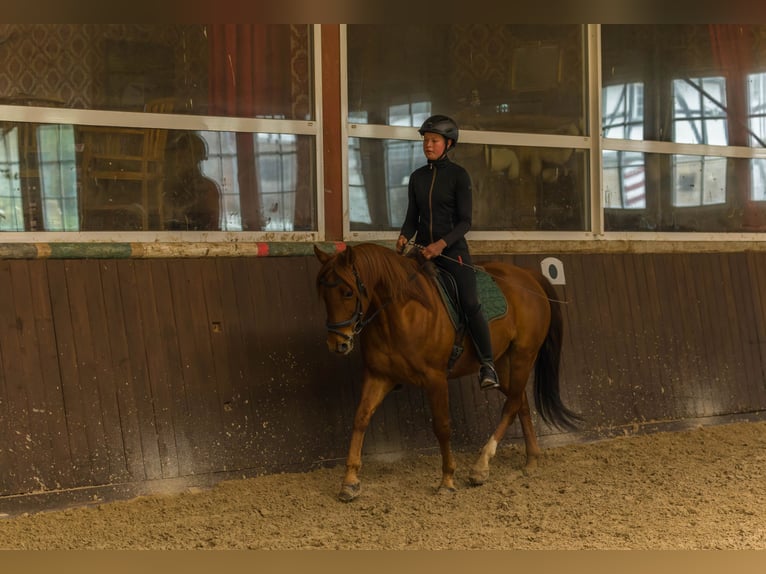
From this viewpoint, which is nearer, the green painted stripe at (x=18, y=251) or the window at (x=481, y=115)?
the green painted stripe at (x=18, y=251)

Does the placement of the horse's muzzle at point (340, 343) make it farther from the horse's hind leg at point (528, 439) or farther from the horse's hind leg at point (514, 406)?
the horse's hind leg at point (528, 439)

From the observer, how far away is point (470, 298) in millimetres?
4570

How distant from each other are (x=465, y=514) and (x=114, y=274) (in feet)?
6.99

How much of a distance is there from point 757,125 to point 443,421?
4.25 meters

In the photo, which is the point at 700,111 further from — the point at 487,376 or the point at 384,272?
the point at 384,272

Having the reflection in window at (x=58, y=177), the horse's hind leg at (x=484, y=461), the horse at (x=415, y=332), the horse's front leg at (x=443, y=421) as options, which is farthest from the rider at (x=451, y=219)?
the reflection in window at (x=58, y=177)

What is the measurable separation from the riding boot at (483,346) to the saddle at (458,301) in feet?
0.19

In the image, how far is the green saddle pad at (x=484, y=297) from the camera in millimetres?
4586

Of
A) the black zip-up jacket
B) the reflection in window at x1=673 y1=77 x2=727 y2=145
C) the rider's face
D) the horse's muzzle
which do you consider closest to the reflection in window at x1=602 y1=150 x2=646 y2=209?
the reflection in window at x1=673 y1=77 x2=727 y2=145

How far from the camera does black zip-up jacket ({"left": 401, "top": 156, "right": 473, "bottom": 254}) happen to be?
4578 mm

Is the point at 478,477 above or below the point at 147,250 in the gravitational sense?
below

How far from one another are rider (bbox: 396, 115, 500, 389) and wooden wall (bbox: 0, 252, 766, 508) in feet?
2.83

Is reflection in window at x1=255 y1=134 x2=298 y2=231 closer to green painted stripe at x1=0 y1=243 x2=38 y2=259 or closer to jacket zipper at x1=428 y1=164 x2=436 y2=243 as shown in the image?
jacket zipper at x1=428 y1=164 x2=436 y2=243

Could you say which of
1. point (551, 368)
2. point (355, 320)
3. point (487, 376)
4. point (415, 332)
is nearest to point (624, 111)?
point (551, 368)
